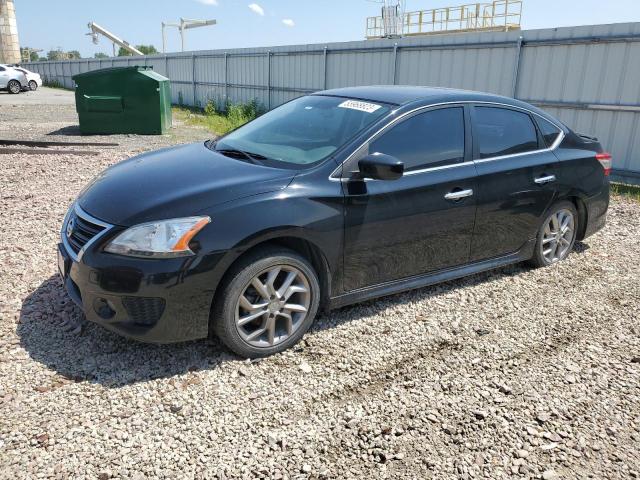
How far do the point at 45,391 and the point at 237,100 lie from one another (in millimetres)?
19877

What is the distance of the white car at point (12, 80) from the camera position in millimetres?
30312

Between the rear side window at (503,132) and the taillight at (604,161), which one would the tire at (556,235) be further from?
the rear side window at (503,132)

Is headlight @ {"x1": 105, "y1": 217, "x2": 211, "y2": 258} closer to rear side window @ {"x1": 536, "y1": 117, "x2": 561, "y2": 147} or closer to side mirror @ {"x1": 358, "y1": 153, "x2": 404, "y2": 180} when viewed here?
side mirror @ {"x1": 358, "y1": 153, "x2": 404, "y2": 180}

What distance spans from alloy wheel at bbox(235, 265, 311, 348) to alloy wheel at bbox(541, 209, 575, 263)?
266 cm

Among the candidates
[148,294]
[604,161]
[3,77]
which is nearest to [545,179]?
[604,161]

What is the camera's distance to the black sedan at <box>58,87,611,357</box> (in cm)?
308

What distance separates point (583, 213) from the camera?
5238 millimetres

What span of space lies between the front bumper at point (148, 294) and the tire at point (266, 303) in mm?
133

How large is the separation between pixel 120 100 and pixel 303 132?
1032 cm

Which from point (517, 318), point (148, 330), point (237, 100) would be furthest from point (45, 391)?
point (237, 100)

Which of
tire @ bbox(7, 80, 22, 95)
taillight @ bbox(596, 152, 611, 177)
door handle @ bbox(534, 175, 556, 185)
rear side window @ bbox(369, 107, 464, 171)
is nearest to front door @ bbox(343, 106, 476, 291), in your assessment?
rear side window @ bbox(369, 107, 464, 171)

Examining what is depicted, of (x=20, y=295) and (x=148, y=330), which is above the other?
(x=148, y=330)

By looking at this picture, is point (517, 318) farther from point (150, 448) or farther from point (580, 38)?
point (580, 38)

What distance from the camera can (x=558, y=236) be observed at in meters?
5.11
